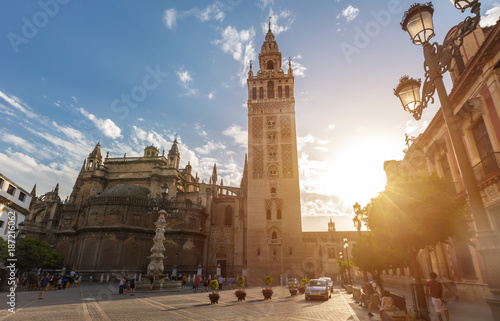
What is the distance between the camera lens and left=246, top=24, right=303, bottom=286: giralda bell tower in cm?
3366

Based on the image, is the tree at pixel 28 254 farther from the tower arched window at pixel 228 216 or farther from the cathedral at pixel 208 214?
the tower arched window at pixel 228 216

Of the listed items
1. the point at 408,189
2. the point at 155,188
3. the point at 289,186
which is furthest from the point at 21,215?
the point at 408,189

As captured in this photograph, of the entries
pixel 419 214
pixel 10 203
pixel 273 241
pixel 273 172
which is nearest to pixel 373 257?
pixel 419 214

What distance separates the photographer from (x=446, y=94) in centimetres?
446

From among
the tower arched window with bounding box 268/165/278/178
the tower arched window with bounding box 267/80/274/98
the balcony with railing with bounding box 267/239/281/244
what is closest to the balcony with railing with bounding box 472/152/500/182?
the balcony with railing with bounding box 267/239/281/244

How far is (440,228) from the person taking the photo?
8344mm

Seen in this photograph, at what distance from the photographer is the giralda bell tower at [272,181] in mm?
33656

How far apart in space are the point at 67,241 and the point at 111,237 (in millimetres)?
9191

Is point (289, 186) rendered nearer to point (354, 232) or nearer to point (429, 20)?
point (354, 232)

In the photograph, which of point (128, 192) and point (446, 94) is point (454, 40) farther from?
point (128, 192)

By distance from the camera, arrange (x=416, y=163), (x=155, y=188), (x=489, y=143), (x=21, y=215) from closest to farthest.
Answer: (x=489, y=143)
(x=416, y=163)
(x=21, y=215)
(x=155, y=188)

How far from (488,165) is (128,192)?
4044 cm

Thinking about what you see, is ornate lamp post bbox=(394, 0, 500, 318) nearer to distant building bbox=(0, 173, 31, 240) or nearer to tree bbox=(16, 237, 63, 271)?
distant building bbox=(0, 173, 31, 240)

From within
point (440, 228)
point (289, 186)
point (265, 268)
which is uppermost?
Result: point (289, 186)
